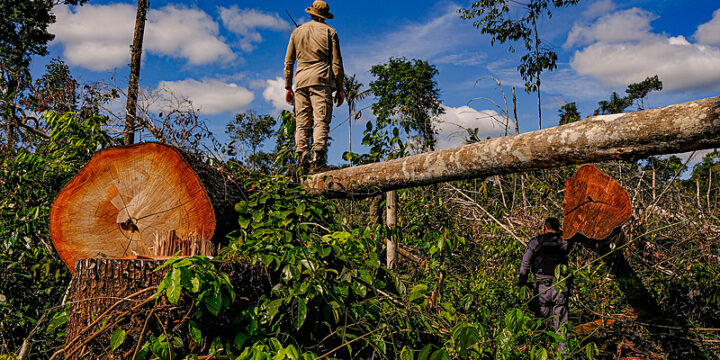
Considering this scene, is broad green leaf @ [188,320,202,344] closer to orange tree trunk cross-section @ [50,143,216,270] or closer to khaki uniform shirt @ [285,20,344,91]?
orange tree trunk cross-section @ [50,143,216,270]

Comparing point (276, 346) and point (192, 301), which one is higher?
point (192, 301)

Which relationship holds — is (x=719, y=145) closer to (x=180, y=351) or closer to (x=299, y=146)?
(x=180, y=351)

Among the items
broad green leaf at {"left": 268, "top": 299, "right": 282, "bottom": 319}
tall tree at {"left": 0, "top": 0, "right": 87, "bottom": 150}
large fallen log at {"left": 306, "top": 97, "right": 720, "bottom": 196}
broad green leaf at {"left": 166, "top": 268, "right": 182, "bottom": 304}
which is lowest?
broad green leaf at {"left": 268, "top": 299, "right": 282, "bottom": 319}

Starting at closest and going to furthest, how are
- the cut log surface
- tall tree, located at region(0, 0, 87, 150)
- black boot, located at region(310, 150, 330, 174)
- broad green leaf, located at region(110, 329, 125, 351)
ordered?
1. broad green leaf, located at region(110, 329, 125, 351)
2. the cut log surface
3. black boot, located at region(310, 150, 330, 174)
4. tall tree, located at region(0, 0, 87, 150)

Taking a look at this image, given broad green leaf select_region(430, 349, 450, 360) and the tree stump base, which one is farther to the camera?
the tree stump base

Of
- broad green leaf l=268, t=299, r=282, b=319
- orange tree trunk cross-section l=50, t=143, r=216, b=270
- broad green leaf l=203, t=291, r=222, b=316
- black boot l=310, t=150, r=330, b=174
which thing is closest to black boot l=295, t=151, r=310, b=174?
black boot l=310, t=150, r=330, b=174

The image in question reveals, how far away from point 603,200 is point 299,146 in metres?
2.82

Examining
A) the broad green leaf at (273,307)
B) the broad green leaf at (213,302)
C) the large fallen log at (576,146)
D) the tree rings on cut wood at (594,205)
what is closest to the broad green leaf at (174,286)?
the broad green leaf at (213,302)

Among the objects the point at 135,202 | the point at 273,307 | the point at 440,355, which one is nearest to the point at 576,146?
the point at 440,355

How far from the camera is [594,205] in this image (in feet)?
12.1

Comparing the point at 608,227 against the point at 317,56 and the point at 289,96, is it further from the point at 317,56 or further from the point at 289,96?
the point at 289,96

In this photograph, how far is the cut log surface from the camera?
2.75m

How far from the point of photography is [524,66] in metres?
11.0

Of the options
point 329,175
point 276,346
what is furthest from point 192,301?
point 329,175
